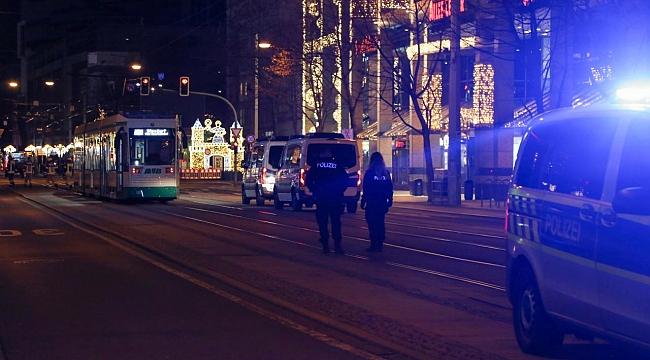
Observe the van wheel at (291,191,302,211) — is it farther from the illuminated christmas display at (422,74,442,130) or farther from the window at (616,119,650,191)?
the window at (616,119,650,191)

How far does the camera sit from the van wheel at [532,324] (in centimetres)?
904

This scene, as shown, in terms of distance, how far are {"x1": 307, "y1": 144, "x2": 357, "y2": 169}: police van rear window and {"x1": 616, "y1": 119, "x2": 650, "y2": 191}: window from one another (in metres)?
23.7

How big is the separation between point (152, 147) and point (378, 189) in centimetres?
2084

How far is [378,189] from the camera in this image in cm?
1781

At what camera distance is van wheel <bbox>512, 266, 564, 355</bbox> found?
356 inches

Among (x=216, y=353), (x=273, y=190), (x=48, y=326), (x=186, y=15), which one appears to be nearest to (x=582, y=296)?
(x=216, y=353)

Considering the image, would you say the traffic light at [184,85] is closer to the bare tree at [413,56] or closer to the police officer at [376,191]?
the bare tree at [413,56]

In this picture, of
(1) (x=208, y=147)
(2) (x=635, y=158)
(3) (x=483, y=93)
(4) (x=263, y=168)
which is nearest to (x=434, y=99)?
(3) (x=483, y=93)

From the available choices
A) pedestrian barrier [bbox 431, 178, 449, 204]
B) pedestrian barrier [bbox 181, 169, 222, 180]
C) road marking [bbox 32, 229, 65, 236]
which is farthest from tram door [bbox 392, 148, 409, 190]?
road marking [bbox 32, 229, 65, 236]

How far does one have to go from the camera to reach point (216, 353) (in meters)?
9.35

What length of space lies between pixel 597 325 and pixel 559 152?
1717mm

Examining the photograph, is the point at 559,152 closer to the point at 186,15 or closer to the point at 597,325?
the point at 597,325

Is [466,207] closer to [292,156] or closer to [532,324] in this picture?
[292,156]

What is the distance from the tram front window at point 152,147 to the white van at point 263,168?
3.01 meters
